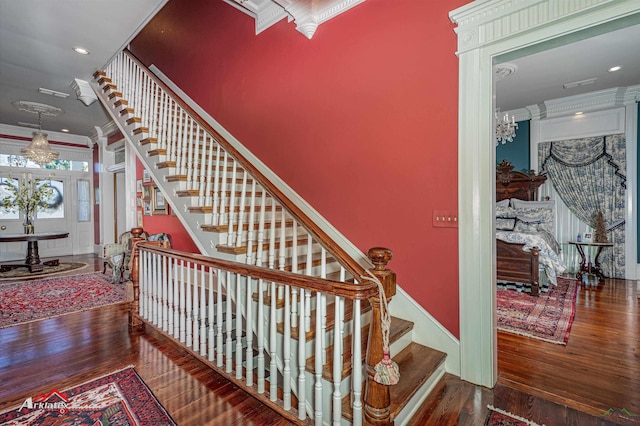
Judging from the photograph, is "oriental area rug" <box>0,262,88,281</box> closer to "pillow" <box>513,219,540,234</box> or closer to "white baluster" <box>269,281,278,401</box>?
"white baluster" <box>269,281,278,401</box>

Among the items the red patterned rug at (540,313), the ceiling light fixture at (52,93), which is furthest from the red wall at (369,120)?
the ceiling light fixture at (52,93)

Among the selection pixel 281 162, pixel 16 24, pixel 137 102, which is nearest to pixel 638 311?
pixel 281 162

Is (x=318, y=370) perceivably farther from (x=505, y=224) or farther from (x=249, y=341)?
(x=505, y=224)

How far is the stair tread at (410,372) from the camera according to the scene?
1590 mm

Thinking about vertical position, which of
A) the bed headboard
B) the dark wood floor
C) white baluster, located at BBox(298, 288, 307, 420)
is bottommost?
the dark wood floor

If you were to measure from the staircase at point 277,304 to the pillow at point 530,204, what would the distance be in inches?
184

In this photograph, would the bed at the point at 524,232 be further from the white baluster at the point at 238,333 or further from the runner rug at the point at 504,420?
the white baluster at the point at 238,333

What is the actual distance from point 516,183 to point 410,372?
5.53m

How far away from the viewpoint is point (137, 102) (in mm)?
4070

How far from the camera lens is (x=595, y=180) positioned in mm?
5180

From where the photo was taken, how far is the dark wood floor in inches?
69.1

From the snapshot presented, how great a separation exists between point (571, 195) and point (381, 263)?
5963mm

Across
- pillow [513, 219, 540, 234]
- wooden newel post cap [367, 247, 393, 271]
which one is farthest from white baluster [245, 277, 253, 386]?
pillow [513, 219, 540, 234]

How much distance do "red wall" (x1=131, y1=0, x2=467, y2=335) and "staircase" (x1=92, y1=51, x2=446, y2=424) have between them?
331 millimetres
